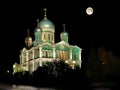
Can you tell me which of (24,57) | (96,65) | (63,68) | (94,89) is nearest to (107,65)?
(96,65)

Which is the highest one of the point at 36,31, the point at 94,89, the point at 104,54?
the point at 36,31

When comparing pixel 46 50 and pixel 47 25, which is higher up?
pixel 47 25

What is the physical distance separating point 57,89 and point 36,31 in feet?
175

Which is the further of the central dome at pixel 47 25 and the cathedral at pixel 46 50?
the cathedral at pixel 46 50

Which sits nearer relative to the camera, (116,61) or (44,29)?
(116,61)

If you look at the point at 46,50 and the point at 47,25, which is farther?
the point at 46,50

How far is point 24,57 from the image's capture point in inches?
2680

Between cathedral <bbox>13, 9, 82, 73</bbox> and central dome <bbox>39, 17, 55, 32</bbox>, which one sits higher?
central dome <bbox>39, 17, 55, 32</bbox>

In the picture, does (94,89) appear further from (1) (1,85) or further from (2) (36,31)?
(2) (36,31)

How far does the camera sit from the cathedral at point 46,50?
62.6m

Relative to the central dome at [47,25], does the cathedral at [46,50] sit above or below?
below

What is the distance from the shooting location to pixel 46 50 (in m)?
63.6

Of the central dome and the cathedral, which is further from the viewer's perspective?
the cathedral

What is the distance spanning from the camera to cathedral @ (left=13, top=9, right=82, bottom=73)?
62.6m
